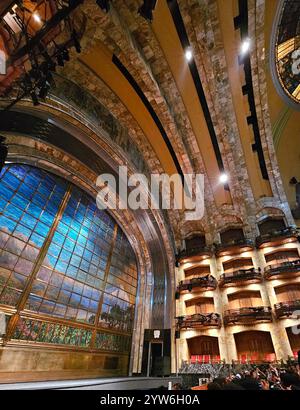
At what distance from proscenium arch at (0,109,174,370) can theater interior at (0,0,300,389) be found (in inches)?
2.9

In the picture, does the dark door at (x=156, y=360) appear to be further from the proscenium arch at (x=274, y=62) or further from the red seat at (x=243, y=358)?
the proscenium arch at (x=274, y=62)

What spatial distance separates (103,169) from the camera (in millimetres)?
11438

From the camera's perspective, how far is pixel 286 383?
3178 mm

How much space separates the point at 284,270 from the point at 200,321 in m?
6.11

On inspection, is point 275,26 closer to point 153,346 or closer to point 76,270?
point 76,270

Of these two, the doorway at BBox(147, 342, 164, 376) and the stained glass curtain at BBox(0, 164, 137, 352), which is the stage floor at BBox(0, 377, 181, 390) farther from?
the stained glass curtain at BBox(0, 164, 137, 352)

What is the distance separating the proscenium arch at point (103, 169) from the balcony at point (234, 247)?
381cm

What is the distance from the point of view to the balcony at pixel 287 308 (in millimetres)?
11453

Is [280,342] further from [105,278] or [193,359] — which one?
[105,278]

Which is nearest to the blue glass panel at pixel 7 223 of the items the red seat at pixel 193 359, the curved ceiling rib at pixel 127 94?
the curved ceiling rib at pixel 127 94

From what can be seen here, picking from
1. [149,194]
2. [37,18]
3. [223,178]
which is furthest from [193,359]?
[37,18]

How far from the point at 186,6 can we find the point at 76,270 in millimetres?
12913
